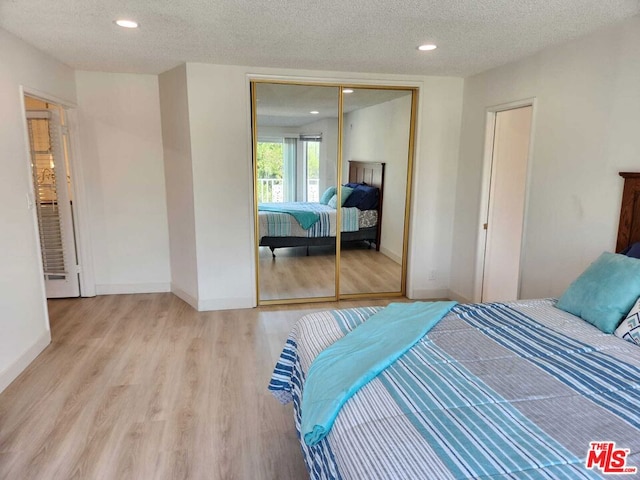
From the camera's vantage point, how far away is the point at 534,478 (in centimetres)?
106

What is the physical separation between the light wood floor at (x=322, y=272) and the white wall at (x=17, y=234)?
212cm

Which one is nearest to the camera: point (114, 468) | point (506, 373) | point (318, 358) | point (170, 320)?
point (506, 373)

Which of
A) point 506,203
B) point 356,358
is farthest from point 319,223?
point 356,358

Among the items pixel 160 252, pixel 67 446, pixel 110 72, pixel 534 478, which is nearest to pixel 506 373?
pixel 534 478

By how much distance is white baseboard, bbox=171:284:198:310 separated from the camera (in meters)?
4.27

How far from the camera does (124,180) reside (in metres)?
4.49

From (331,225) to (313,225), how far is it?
23 centimetres

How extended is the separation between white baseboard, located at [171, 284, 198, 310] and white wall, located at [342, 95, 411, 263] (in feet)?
6.83

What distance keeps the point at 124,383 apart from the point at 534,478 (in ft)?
8.66

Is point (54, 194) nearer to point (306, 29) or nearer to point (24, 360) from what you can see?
point (24, 360)

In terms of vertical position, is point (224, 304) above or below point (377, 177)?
below

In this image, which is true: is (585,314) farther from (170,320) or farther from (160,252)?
(160,252)

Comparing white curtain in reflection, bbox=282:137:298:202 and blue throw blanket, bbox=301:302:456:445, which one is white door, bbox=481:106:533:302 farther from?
blue throw blanket, bbox=301:302:456:445

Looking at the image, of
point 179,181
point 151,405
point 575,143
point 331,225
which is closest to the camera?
point 151,405
